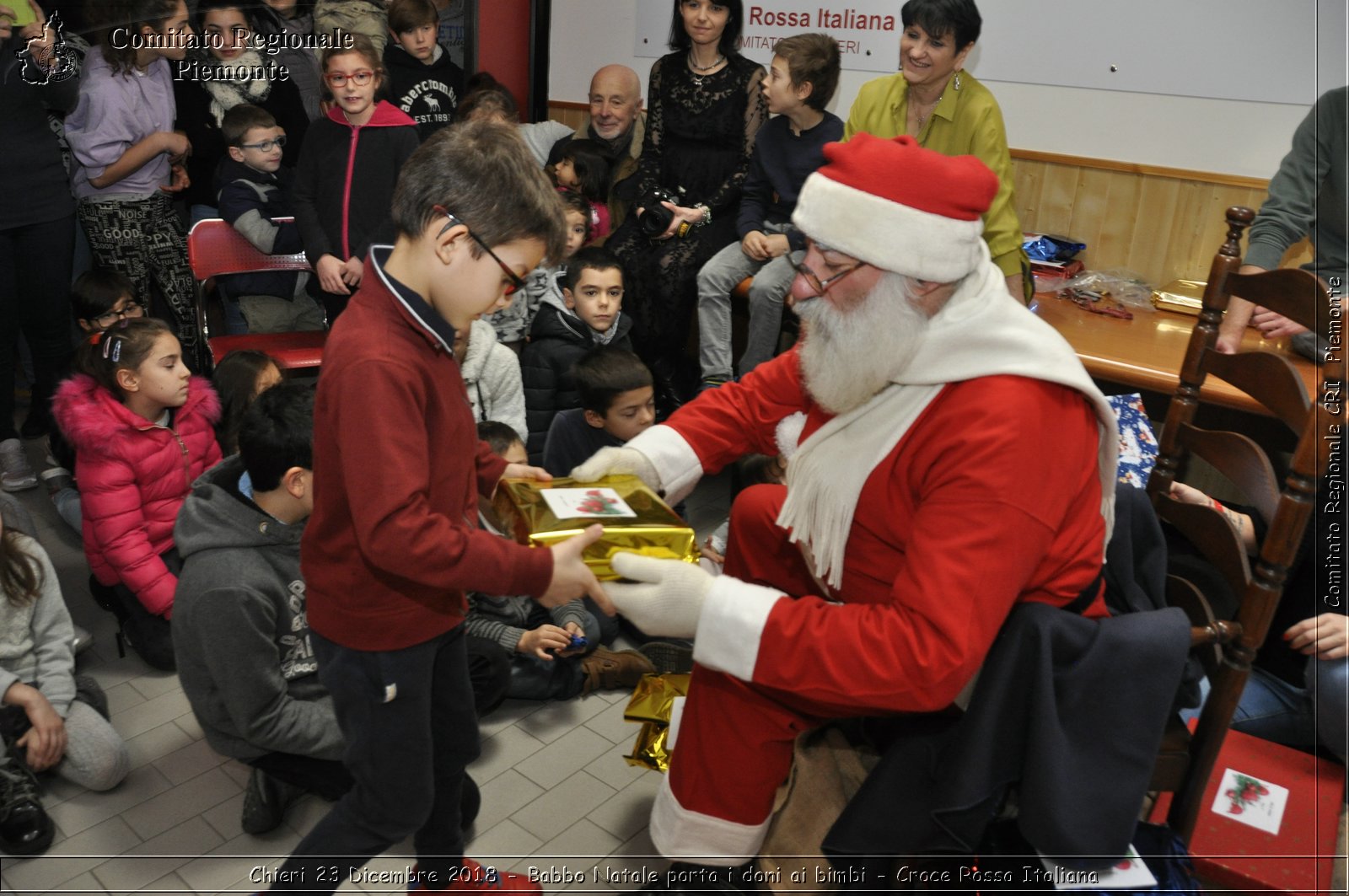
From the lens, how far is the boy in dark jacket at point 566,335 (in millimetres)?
3691

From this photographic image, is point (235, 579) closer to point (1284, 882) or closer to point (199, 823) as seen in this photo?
point (199, 823)

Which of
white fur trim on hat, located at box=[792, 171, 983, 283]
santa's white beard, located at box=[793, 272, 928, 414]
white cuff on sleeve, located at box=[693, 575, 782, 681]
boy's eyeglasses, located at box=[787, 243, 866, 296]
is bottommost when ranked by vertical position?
white cuff on sleeve, located at box=[693, 575, 782, 681]

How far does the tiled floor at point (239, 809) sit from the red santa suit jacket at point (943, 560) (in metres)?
0.87

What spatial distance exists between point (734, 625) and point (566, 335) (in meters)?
2.20

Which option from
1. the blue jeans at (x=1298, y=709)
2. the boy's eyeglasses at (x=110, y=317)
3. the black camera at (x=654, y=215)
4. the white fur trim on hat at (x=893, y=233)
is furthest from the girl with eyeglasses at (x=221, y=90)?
the blue jeans at (x=1298, y=709)

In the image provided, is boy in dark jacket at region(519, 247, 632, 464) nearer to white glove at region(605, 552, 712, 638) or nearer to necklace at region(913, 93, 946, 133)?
necklace at region(913, 93, 946, 133)

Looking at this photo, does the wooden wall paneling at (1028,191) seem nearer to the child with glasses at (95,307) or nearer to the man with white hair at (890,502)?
the man with white hair at (890,502)

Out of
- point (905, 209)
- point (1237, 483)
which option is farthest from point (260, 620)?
point (1237, 483)

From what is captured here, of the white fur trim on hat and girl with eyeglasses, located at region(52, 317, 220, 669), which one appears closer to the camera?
the white fur trim on hat

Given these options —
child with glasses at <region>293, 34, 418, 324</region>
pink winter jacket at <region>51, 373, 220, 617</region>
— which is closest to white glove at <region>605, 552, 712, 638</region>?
pink winter jacket at <region>51, 373, 220, 617</region>

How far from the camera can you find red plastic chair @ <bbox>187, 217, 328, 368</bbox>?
3732 mm

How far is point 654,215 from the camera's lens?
14.2 ft

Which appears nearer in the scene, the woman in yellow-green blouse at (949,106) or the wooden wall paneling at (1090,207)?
the woman in yellow-green blouse at (949,106)

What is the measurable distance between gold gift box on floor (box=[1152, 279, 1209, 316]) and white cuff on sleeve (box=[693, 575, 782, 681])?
288cm
